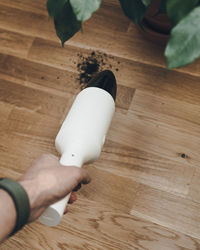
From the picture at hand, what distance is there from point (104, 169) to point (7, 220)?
516 mm

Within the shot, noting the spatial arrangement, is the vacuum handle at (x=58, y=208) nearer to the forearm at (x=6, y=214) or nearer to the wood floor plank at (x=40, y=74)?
the forearm at (x=6, y=214)

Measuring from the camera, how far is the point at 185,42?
0.42 meters

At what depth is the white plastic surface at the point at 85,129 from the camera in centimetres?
76

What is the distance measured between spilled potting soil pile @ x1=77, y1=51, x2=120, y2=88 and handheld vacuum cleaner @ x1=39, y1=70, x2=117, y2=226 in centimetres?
27

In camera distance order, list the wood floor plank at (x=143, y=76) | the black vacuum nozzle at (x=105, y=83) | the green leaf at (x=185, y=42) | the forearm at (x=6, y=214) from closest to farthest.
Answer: the green leaf at (x=185, y=42) → the forearm at (x=6, y=214) → the black vacuum nozzle at (x=105, y=83) → the wood floor plank at (x=143, y=76)

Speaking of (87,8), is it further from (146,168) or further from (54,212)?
(146,168)

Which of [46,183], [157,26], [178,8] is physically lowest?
[46,183]


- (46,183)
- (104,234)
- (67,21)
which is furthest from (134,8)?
(104,234)

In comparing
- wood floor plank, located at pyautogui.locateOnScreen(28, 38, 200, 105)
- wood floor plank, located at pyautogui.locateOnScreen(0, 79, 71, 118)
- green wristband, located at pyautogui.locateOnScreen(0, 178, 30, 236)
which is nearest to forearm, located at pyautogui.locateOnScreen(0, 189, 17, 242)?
green wristband, located at pyautogui.locateOnScreen(0, 178, 30, 236)

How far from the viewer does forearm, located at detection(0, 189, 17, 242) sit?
0.57 metres

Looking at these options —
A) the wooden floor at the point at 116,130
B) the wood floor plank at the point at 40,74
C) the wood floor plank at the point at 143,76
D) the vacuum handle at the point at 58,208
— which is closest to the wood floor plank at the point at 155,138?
the wooden floor at the point at 116,130

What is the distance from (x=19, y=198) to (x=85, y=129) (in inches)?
10.9

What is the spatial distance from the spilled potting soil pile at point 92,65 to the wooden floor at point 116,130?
0.02 metres

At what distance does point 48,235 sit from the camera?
989mm
